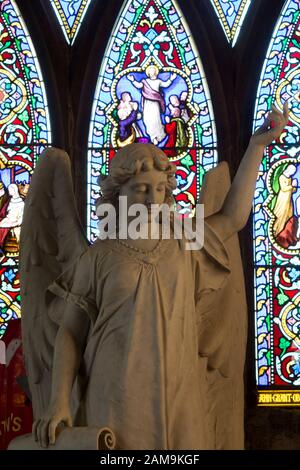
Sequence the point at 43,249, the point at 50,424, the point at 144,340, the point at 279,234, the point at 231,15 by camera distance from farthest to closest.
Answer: the point at 231,15 < the point at 279,234 < the point at 43,249 < the point at 144,340 < the point at 50,424

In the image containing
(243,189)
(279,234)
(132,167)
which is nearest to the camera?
(132,167)

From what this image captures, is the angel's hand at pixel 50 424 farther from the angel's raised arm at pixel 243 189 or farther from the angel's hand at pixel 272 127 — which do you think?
the angel's hand at pixel 272 127

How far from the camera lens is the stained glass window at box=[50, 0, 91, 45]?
10289 mm

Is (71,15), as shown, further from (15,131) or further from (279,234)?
(279,234)

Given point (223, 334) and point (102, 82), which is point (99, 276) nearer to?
point (223, 334)

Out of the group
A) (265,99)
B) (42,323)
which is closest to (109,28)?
(265,99)

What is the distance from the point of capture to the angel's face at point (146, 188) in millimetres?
5570

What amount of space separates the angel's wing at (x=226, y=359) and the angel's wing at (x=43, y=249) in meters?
0.58

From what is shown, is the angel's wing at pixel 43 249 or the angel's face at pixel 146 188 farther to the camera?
the angel's wing at pixel 43 249

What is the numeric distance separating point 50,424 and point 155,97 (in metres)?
5.21

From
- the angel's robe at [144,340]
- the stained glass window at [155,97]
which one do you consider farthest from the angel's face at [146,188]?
the stained glass window at [155,97]

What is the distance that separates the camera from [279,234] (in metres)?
9.77

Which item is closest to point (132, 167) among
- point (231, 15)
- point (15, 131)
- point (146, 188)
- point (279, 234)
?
point (146, 188)

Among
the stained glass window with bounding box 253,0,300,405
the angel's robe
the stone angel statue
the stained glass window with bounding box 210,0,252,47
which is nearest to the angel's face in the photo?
the stone angel statue
